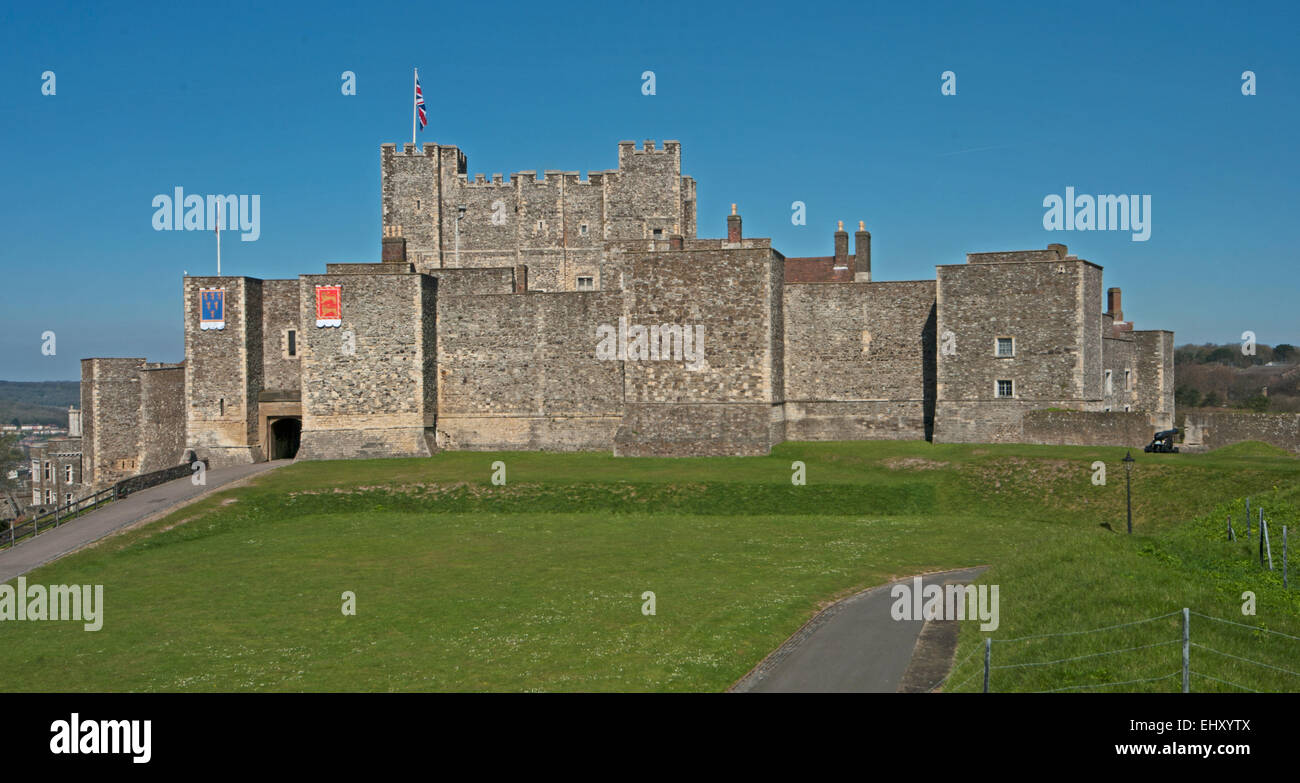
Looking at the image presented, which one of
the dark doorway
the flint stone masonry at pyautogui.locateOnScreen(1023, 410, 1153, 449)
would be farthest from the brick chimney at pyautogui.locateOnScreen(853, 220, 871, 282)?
the dark doorway

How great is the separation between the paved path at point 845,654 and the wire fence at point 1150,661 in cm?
127

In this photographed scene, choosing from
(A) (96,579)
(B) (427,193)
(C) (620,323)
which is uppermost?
(B) (427,193)

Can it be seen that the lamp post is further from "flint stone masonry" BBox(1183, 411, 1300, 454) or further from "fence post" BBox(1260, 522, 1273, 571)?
"flint stone masonry" BBox(1183, 411, 1300, 454)

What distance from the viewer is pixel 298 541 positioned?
1196 inches

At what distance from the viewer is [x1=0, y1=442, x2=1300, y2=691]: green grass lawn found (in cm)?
1619

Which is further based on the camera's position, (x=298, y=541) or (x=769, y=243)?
(x=769, y=243)

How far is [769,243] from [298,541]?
23348 mm

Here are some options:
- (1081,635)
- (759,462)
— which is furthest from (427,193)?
(1081,635)

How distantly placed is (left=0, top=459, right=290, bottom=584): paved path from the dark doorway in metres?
3.63

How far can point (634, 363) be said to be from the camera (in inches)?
1726

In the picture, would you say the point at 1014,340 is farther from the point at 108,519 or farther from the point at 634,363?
the point at 108,519
